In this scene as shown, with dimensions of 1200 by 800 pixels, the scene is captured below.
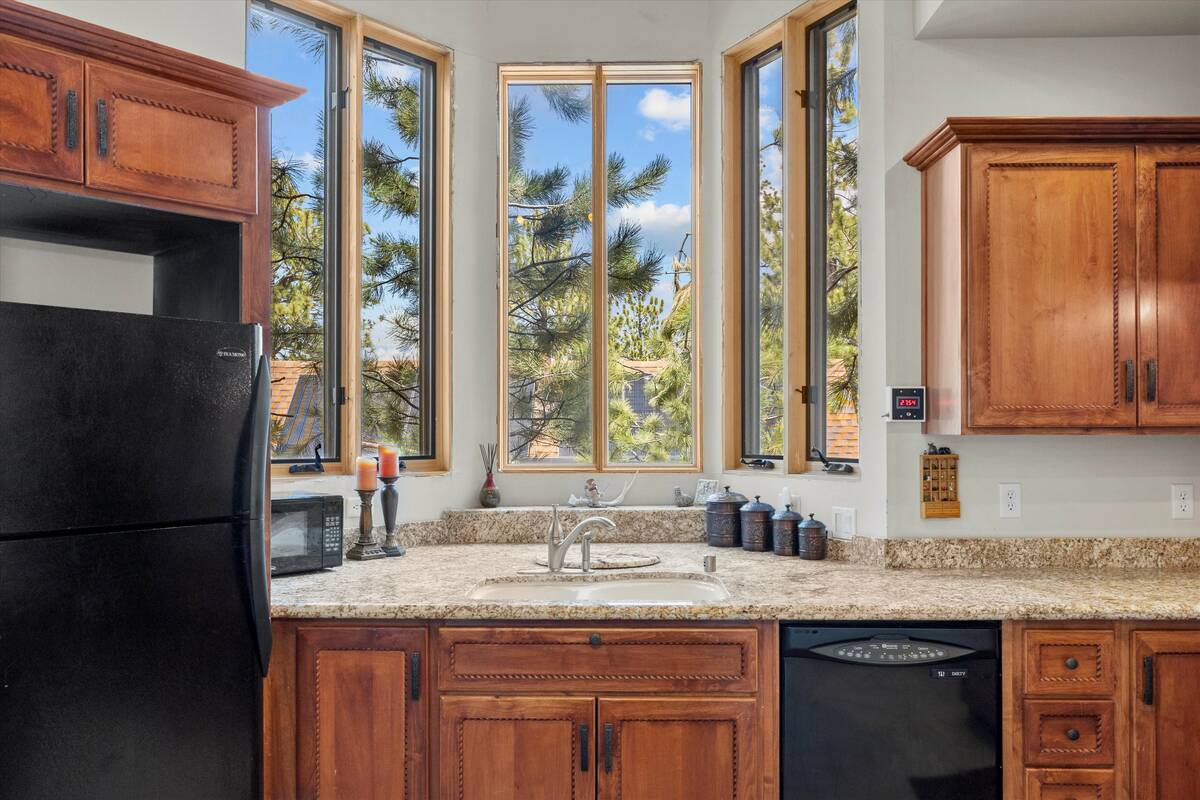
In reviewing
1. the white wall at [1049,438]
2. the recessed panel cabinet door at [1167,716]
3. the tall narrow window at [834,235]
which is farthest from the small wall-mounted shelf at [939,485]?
the recessed panel cabinet door at [1167,716]

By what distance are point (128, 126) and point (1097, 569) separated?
9.70 ft

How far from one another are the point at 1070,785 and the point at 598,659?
123cm

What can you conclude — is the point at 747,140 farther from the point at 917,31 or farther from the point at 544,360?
the point at 544,360

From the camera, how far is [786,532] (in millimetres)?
2795

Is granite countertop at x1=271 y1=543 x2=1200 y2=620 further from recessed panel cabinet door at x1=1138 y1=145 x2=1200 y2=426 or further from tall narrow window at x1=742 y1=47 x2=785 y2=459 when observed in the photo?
tall narrow window at x1=742 y1=47 x2=785 y2=459

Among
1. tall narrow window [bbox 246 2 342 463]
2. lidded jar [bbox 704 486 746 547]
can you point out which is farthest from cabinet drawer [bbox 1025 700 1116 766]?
tall narrow window [bbox 246 2 342 463]

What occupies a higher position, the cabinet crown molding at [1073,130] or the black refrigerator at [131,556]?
the cabinet crown molding at [1073,130]

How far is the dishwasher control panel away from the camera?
2062 mm

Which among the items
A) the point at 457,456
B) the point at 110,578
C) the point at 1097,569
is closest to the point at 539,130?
the point at 457,456

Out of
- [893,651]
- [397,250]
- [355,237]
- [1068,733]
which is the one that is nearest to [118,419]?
[355,237]

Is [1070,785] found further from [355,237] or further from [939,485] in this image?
[355,237]

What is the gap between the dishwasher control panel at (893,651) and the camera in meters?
2.06

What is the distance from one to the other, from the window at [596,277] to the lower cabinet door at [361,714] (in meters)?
1.31

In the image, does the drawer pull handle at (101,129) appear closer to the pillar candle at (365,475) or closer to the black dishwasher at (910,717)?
the pillar candle at (365,475)
